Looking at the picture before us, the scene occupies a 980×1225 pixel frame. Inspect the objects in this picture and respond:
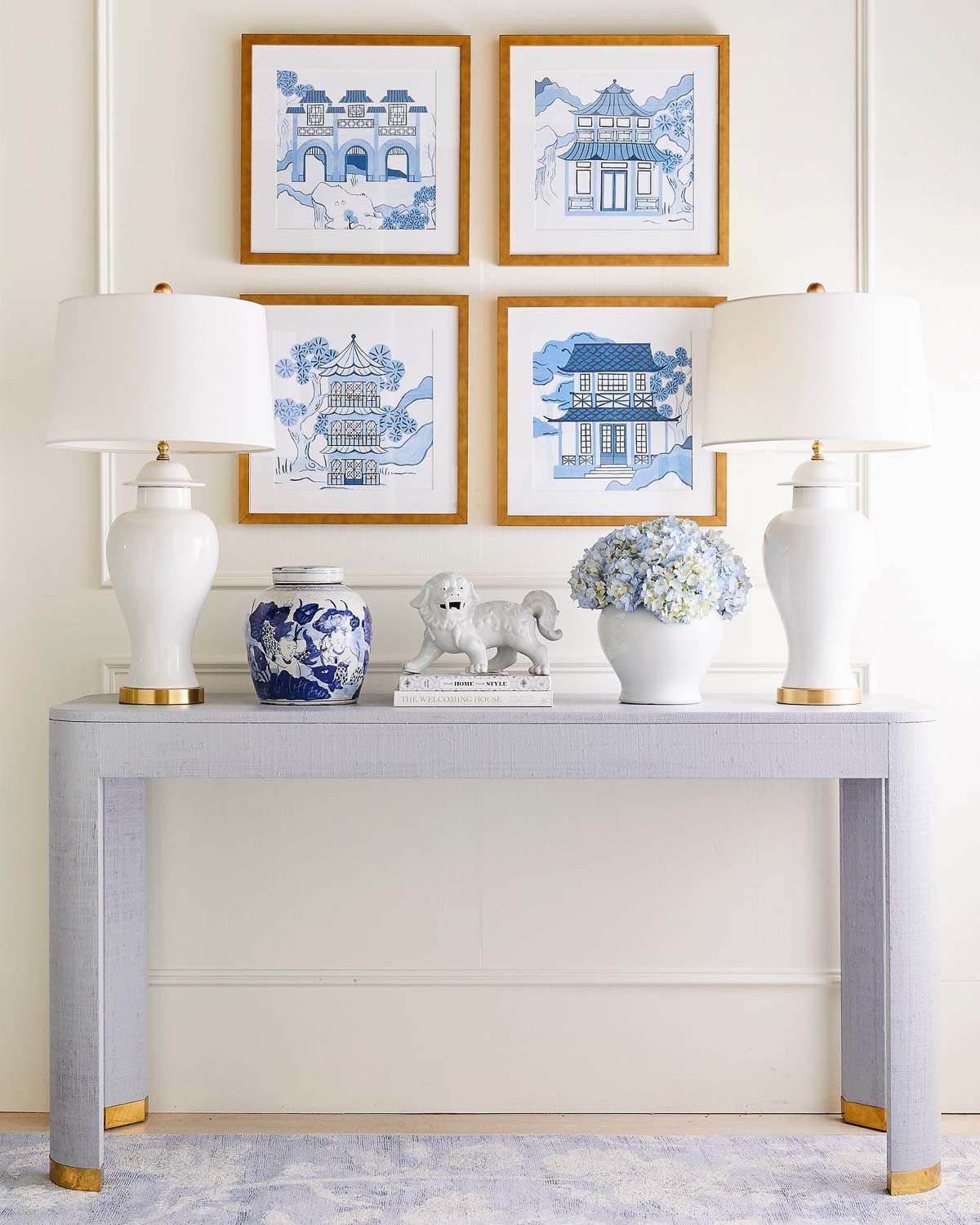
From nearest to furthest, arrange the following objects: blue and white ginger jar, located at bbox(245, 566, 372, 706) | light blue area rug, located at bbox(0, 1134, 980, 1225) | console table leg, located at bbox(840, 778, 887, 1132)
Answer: light blue area rug, located at bbox(0, 1134, 980, 1225) < blue and white ginger jar, located at bbox(245, 566, 372, 706) < console table leg, located at bbox(840, 778, 887, 1132)

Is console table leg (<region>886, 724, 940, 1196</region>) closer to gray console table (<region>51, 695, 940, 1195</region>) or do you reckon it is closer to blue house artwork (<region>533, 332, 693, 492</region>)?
gray console table (<region>51, 695, 940, 1195</region>)

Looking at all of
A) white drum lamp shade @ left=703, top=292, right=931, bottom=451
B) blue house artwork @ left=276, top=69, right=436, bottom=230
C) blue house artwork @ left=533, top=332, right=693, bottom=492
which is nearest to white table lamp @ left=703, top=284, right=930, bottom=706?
white drum lamp shade @ left=703, top=292, right=931, bottom=451

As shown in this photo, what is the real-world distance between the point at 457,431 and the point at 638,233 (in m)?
0.54

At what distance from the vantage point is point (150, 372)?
6.30 ft

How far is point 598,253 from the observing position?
2.31 metres

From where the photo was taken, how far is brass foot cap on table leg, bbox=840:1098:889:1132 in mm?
2186

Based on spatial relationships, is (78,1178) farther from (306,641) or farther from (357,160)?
(357,160)

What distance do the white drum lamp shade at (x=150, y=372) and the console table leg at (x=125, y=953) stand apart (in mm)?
684

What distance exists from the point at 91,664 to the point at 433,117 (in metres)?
1.29

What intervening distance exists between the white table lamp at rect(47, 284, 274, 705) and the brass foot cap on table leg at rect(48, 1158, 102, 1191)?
0.80 meters

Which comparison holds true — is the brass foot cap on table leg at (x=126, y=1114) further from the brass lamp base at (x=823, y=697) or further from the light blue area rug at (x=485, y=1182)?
the brass lamp base at (x=823, y=697)

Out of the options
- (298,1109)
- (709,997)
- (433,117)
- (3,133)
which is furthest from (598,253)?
(298,1109)

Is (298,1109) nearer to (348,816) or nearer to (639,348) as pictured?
(348,816)

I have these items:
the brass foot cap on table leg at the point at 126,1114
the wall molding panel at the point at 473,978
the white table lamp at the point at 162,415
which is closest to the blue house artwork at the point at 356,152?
the white table lamp at the point at 162,415
